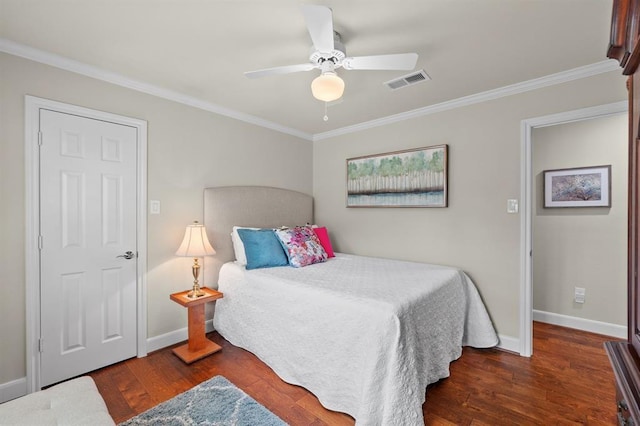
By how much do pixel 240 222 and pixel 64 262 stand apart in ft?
5.00

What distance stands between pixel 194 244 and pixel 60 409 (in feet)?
5.09

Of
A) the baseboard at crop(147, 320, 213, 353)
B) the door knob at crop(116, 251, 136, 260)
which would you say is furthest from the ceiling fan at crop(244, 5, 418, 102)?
the baseboard at crop(147, 320, 213, 353)

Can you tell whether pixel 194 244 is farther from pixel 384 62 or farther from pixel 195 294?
pixel 384 62

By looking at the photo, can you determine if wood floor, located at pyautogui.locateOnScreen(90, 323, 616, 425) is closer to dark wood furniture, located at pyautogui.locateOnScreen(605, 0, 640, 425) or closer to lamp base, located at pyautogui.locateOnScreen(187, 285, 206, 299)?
lamp base, located at pyautogui.locateOnScreen(187, 285, 206, 299)

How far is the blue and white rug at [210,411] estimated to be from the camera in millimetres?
1786

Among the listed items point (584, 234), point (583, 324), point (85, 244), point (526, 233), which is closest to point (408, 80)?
point (526, 233)

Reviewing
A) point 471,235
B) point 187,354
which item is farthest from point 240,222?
point 471,235

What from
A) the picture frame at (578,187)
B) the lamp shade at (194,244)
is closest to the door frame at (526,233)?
the picture frame at (578,187)

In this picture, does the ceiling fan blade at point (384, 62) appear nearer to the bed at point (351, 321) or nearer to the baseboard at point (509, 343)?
the bed at point (351, 321)

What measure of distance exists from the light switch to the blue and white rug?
152 cm

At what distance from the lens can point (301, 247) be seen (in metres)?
3.07

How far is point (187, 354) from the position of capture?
2.56 metres

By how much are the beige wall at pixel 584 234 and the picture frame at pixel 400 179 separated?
1.37m

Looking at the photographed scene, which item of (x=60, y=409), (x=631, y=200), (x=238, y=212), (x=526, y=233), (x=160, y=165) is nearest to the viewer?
(x=631, y=200)
